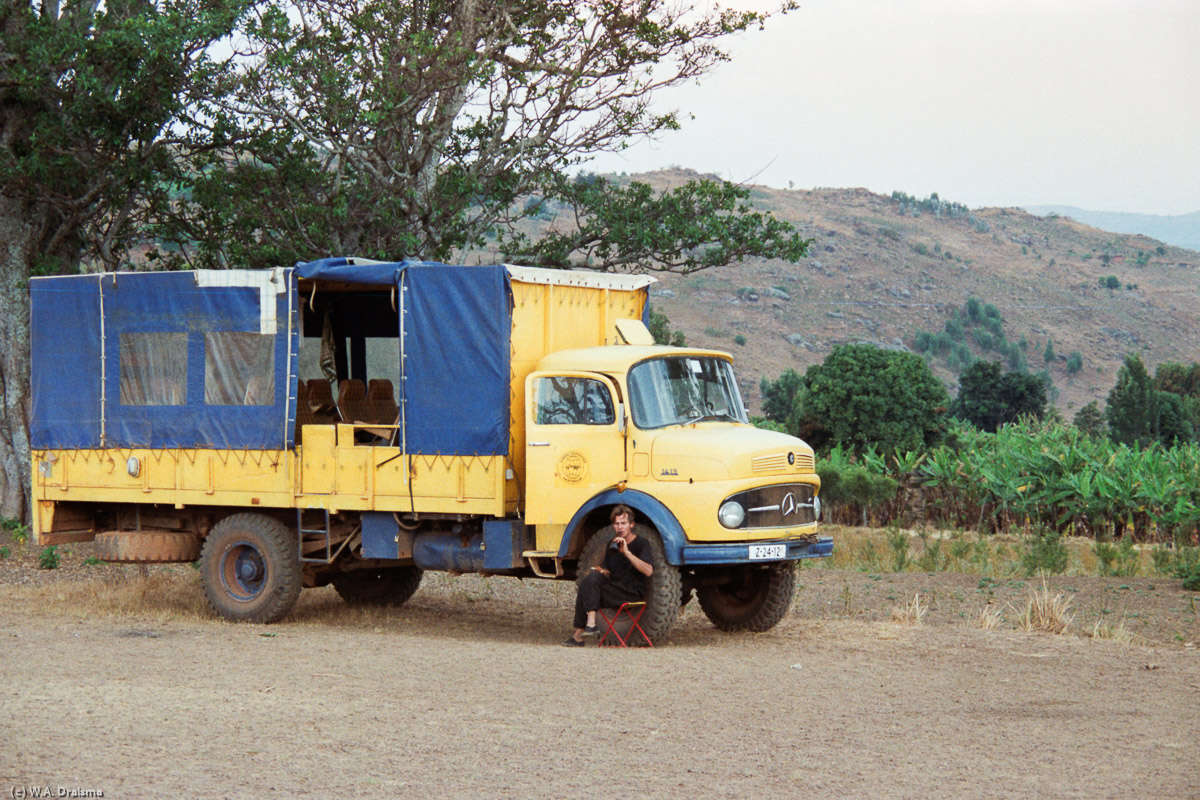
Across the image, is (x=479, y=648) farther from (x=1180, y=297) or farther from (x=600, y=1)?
(x=1180, y=297)

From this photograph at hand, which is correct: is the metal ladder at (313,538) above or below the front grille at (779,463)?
below

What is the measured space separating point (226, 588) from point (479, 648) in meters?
3.54

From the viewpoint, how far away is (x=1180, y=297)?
90.8 meters

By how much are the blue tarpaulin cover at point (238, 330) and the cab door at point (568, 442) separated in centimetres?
30

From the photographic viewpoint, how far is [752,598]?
12578 mm

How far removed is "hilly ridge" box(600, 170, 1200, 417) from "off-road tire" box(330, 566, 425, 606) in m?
48.5

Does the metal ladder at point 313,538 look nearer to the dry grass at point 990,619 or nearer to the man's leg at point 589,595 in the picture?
the man's leg at point 589,595

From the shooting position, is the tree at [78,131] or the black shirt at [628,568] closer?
the black shirt at [628,568]

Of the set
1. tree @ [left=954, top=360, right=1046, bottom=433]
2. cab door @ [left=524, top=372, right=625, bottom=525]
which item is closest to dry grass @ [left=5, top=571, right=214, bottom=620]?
cab door @ [left=524, top=372, right=625, bottom=525]

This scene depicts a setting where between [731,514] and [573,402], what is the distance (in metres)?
1.75

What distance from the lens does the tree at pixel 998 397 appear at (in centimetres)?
5169

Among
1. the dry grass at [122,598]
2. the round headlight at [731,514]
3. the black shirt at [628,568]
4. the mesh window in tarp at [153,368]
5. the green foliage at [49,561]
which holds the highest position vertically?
the mesh window in tarp at [153,368]

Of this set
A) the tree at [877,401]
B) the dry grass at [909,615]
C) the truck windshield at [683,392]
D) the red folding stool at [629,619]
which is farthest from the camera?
the tree at [877,401]

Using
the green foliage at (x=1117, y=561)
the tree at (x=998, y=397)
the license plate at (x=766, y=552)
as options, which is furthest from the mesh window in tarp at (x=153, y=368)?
the tree at (x=998, y=397)
